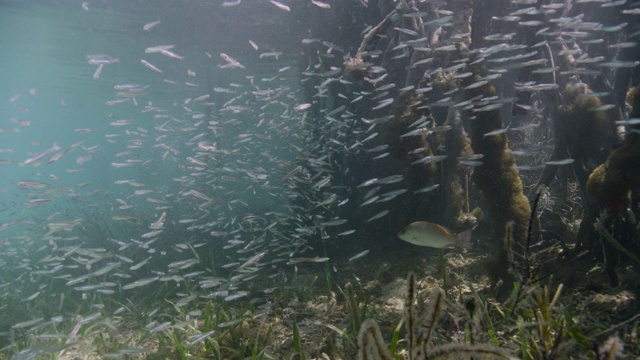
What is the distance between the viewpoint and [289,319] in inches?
222

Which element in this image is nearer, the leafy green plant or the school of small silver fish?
the leafy green plant

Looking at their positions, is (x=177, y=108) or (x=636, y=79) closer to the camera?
(x=636, y=79)

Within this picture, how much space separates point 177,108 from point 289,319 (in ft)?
147

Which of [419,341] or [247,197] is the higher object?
[419,341]

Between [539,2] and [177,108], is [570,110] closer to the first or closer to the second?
[539,2]

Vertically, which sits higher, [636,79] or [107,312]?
[636,79]

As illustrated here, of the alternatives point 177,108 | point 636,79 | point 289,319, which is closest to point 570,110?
point 636,79

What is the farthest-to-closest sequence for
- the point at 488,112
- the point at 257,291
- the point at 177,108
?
the point at 177,108, the point at 257,291, the point at 488,112

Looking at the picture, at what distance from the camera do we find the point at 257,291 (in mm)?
7219

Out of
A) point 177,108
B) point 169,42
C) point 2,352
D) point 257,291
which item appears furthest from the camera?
point 177,108

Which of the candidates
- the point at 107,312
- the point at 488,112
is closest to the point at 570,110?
the point at 488,112

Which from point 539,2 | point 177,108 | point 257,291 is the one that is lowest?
point 177,108

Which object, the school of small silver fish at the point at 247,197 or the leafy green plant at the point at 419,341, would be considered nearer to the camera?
the leafy green plant at the point at 419,341

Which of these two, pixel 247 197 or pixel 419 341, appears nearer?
pixel 419 341
